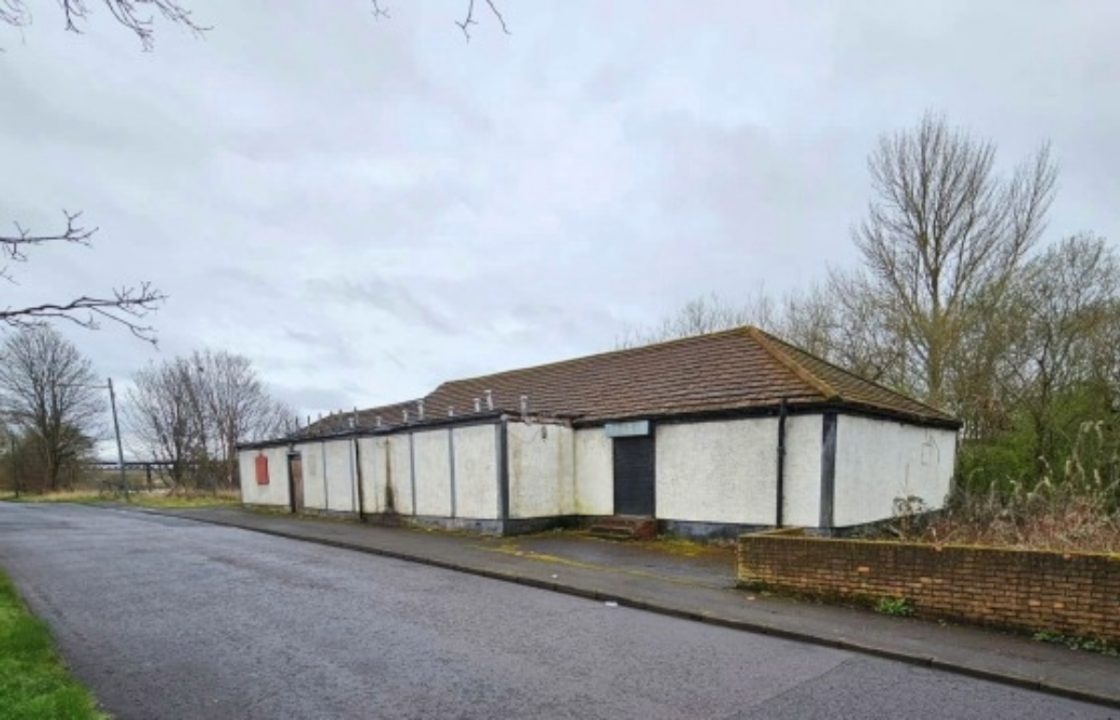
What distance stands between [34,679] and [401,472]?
12858 mm

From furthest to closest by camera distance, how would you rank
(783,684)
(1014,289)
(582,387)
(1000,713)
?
(1014,289), (582,387), (783,684), (1000,713)

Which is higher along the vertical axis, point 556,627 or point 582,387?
point 582,387

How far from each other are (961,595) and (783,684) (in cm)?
299

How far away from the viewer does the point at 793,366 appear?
44.9 ft

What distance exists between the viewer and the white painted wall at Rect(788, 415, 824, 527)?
11984 millimetres

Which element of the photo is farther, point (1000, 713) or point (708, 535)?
point (708, 535)

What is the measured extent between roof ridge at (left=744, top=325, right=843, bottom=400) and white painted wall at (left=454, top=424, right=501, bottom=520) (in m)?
6.88

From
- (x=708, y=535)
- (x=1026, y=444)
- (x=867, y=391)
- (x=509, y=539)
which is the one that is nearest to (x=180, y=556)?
(x=509, y=539)

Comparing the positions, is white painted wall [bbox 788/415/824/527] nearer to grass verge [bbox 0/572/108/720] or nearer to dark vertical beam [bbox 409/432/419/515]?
dark vertical beam [bbox 409/432/419/515]

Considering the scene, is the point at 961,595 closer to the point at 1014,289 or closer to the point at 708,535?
the point at 708,535

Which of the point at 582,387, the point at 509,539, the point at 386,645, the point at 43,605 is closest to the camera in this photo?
the point at 386,645

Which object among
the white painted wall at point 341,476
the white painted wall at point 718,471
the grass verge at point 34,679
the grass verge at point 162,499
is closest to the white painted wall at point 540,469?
the white painted wall at point 718,471

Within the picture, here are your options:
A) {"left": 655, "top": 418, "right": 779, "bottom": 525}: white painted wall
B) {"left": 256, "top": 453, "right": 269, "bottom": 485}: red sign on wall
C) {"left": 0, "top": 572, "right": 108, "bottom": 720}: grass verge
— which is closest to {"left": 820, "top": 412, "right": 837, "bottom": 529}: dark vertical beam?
{"left": 655, "top": 418, "right": 779, "bottom": 525}: white painted wall

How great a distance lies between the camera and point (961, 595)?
695 cm
